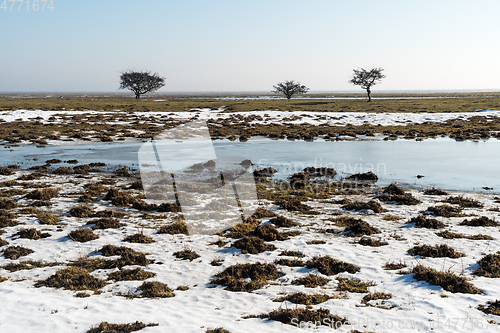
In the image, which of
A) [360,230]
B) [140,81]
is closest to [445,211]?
[360,230]

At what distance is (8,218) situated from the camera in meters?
12.7

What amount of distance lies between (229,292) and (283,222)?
5.47m

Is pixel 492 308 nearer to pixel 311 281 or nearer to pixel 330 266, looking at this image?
pixel 330 266

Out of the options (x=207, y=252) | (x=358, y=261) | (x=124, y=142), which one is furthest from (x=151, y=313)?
(x=124, y=142)

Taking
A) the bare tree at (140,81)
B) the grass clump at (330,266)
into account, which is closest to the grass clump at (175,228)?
the grass clump at (330,266)

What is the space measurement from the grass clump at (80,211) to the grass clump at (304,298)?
9708 mm

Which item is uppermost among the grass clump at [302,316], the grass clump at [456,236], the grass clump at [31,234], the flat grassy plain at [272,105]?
the flat grassy plain at [272,105]

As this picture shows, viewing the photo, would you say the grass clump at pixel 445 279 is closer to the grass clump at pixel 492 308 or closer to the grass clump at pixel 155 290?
the grass clump at pixel 492 308

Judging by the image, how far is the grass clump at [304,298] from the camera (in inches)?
288

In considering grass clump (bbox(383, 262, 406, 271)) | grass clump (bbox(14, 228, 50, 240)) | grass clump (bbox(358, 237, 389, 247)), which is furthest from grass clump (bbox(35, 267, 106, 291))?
grass clump (bbox(358, 237, 389, 247))

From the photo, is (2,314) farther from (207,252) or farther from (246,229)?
(246,229)

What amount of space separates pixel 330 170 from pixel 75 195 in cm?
1546

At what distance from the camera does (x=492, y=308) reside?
6.70m

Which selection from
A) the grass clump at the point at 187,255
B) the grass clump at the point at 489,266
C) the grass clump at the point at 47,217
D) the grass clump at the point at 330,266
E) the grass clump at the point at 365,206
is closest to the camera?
the grass clump at the point at 489,266
